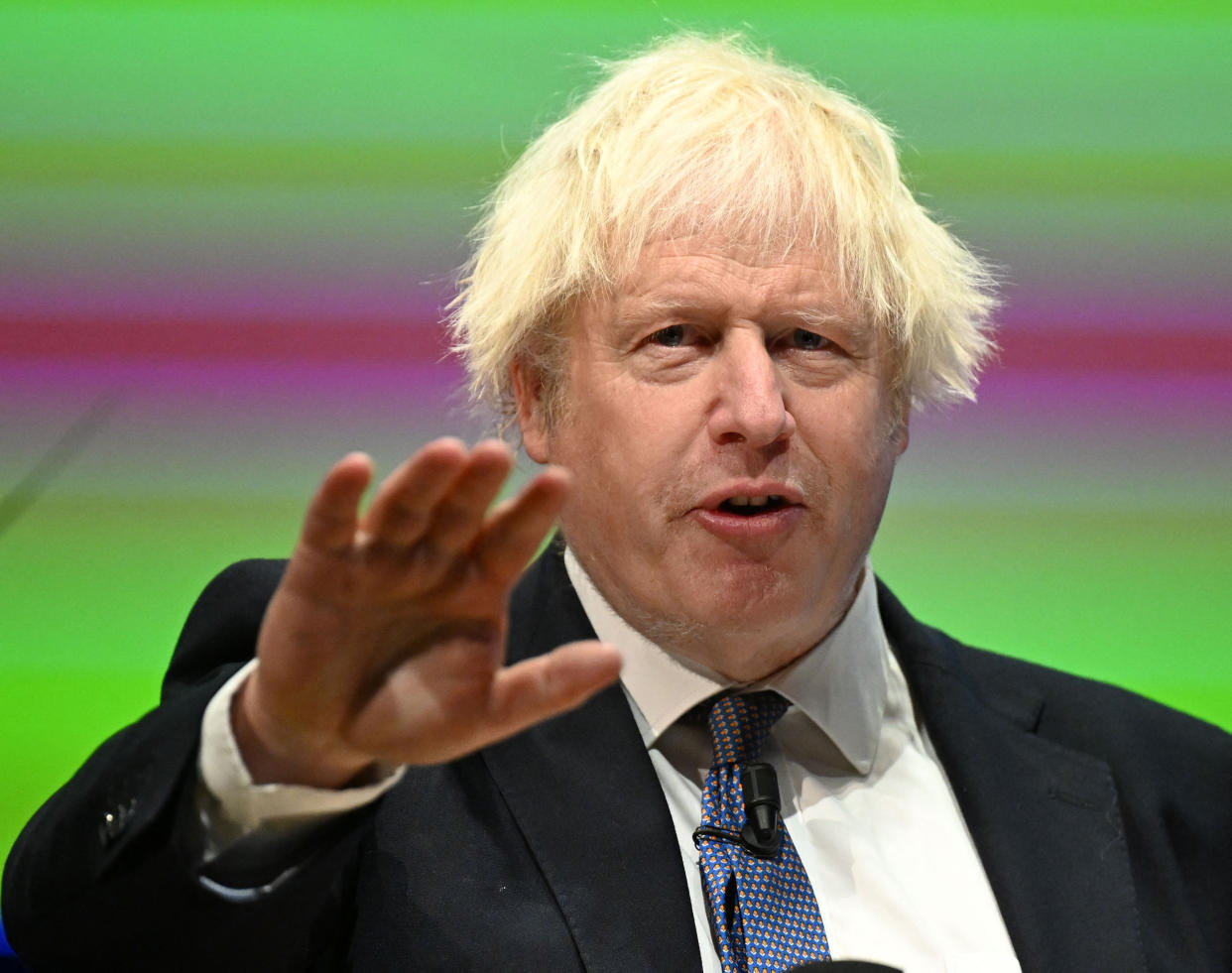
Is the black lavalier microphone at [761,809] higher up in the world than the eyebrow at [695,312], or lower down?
lower down

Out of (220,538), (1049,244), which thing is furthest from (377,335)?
(1049,244)

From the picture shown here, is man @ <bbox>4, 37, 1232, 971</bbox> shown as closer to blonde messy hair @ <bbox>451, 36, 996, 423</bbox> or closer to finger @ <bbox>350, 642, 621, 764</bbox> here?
blonde messy hair @ <bbox>451, 36, 996, 423</bbox>

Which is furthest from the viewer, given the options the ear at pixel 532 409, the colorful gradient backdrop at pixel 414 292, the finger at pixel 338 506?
the colorful gradient backdrop at pixel 414 292

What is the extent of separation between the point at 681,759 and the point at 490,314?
0.59 meters

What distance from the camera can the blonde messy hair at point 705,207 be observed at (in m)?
1.76

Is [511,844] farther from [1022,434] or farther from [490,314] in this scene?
[1022,434]

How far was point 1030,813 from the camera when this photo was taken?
1856 mm

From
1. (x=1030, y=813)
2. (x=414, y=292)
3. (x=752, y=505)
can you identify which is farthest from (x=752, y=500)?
(x=414, y=292)

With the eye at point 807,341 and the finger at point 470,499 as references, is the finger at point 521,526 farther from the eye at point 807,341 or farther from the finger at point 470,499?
the eye at point 807,341

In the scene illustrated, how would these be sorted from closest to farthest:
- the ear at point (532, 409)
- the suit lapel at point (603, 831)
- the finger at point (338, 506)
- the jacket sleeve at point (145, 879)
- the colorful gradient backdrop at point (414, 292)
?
the finger at point (338, 506) → the jacket sleeve at point (145, 879) → the suit lapel at point (603, 831) → the ear at point (532, 409) → the colorful gradient backdrop at point (414, 292)

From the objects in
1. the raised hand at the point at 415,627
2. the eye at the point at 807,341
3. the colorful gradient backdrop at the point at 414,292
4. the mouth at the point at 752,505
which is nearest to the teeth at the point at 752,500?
the mouth at the point at 752,505

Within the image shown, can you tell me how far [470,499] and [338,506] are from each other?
9cm

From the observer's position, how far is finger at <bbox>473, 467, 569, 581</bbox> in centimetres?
111

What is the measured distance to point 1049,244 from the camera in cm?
242
